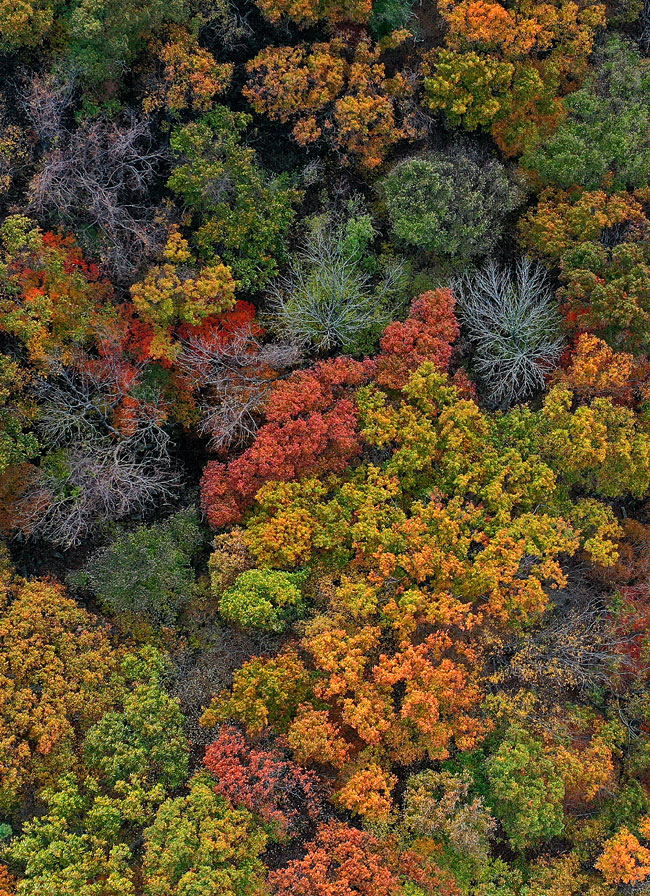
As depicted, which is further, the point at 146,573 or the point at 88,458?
the point at 88,458

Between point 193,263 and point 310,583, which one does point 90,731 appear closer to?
point 310,583

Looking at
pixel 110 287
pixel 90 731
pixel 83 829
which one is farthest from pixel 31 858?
pixel 110 287

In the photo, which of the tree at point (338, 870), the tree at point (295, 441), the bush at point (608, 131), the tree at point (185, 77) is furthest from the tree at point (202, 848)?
the bush at point (608, 131)

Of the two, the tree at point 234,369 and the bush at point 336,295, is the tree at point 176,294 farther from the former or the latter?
the bush at point 336,295

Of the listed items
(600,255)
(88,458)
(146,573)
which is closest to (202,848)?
(146,573)

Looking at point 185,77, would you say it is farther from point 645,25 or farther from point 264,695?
point 264,695

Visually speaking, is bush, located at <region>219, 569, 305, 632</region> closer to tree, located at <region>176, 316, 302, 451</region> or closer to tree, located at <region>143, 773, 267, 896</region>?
tree, located at <region>143, 773, 267, 896</region>
